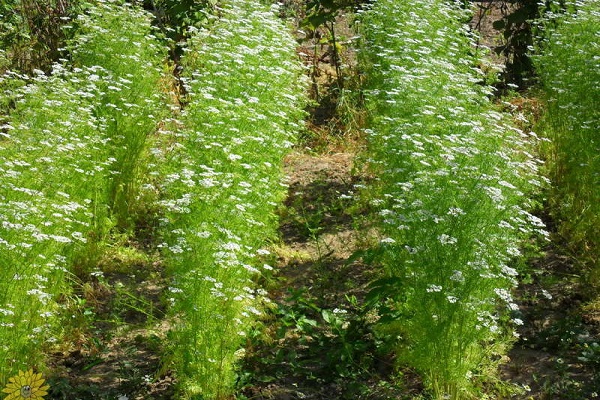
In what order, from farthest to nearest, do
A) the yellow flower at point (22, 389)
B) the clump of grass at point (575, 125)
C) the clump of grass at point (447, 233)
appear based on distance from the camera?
1. the clump of grass at point (575, 125)
2. the clump of grass at point (447, 233)
3. the yellow flower at point (22, 389)

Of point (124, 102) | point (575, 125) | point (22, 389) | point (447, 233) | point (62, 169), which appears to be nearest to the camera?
point (22, 389)

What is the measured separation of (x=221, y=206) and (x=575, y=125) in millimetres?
2786

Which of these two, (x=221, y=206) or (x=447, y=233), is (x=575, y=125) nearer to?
(x=447, y=233)

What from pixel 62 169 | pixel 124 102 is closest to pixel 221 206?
pixel 62 169

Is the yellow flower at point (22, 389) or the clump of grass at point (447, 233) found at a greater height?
the clump of grass at point (447, 233)

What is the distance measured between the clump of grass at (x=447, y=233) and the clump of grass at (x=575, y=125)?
0.77 meters

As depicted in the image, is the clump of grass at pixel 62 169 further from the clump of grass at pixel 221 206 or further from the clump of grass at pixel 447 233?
the clump of grass at pixel 447 233

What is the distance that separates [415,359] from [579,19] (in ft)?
10.8

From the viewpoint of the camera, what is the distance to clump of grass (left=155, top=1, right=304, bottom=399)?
15.1 ft

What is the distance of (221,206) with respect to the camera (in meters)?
4.78

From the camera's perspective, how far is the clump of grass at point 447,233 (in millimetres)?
4566

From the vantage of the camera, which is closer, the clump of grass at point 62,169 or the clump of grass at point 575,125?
the clump of grass at point 62,169

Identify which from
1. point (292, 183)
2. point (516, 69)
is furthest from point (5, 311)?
point (516, 69)

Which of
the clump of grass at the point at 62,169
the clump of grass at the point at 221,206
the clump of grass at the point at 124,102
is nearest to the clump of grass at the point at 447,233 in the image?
the clump of grass at the point at 221,206
